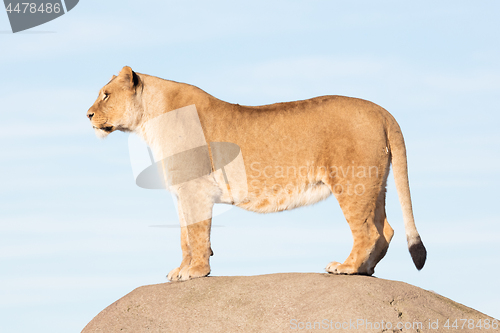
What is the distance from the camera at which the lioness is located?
359 inches

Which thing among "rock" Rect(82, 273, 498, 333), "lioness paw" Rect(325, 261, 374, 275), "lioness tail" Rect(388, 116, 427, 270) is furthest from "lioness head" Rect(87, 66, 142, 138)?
"lioness tail" Rect(388, 116, 427, 270)

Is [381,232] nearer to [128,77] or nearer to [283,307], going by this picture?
[283,307]

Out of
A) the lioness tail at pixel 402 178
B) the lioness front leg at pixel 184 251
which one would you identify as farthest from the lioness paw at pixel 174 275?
the lioness tail at pixel 402 178

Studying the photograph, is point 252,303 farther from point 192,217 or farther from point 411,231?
point 411,231

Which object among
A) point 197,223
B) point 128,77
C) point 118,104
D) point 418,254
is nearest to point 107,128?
point 118,104

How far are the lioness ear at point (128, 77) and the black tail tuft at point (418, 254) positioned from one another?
485 cm

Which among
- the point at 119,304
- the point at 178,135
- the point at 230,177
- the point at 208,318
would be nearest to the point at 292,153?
the point at 230,177

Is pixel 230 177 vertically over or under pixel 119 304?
over

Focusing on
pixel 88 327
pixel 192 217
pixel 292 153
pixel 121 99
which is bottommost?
pixel 88 327

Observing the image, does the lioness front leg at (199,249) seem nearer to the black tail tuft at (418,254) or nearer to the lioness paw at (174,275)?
the lioness paw at (174,275)

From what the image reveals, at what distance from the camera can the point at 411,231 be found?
30.9ft

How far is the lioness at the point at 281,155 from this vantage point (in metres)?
9.12

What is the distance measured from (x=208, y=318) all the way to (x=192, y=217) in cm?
150

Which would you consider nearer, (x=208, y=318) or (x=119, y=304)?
(x=208, y=318)
